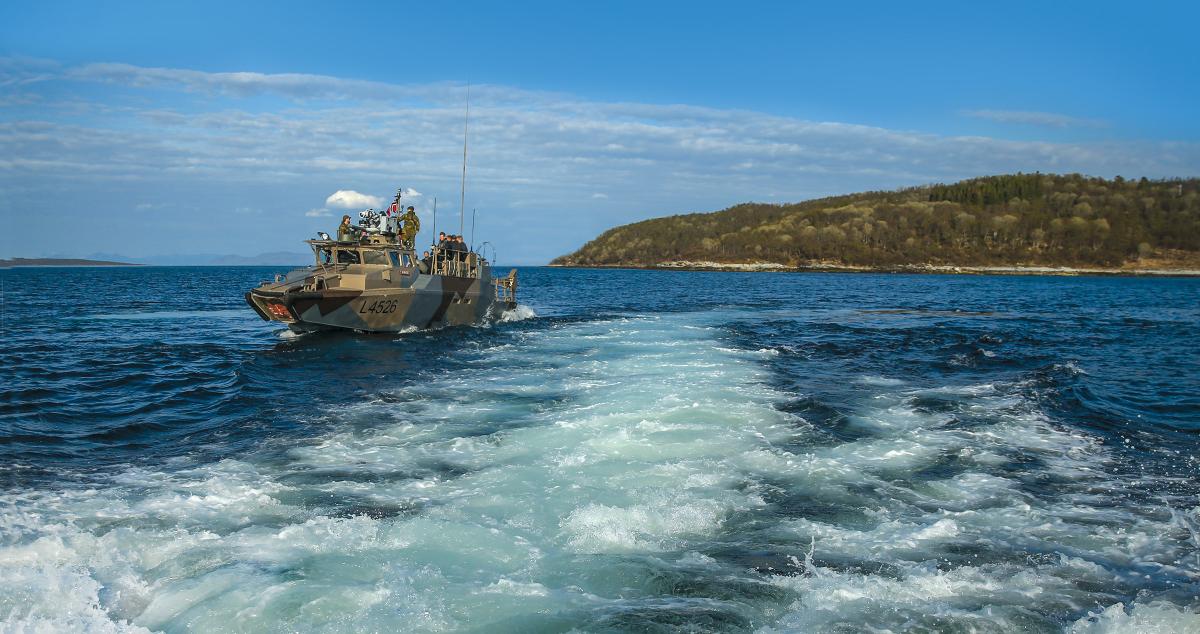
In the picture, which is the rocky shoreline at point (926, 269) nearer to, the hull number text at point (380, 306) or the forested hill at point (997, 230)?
the forested hill at point (997, 230)

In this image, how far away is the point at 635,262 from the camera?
197 meters

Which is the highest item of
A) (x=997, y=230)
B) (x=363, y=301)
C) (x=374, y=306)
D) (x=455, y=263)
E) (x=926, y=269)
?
(x=997, y=230)

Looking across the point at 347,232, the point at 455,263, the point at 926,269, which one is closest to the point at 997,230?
the point at 926,269

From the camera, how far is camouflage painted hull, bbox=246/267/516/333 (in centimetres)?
2394

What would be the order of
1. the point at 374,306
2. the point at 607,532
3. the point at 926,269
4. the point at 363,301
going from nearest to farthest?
the point at 607,532 → the point at 363,301 → the point at 374,306 → the point at 926,269

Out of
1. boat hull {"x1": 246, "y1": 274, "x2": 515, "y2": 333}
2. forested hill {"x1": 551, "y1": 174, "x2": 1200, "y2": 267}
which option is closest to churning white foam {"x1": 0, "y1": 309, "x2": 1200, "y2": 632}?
boat hull {"x1": 246, "y1": 274, "x2": 515, "y2": 333}

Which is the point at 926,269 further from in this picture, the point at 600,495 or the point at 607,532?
the point at 607,532

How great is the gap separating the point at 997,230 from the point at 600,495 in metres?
171

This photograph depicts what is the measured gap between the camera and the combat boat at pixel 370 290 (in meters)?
24.1

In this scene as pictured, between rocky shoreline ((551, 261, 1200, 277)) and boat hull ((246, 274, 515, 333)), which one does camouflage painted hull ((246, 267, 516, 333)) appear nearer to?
boat hull ((246, 274, 515, 333))

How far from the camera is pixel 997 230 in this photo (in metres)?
159

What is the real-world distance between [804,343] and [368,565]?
22010mm

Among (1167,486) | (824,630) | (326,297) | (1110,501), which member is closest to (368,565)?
(824,630)

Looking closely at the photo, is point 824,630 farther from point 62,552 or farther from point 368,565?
point 62,552
